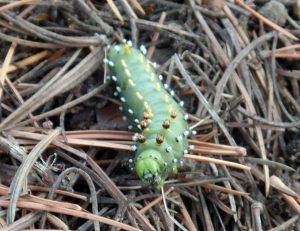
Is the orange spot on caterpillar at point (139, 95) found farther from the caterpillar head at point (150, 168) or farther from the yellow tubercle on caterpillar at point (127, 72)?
the caterpillar head at point (150, 168)

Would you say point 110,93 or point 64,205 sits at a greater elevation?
point 110,93

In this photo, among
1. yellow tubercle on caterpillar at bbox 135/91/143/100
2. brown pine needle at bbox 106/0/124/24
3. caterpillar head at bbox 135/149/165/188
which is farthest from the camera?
brown pine needle at bbox 106/0/124/24

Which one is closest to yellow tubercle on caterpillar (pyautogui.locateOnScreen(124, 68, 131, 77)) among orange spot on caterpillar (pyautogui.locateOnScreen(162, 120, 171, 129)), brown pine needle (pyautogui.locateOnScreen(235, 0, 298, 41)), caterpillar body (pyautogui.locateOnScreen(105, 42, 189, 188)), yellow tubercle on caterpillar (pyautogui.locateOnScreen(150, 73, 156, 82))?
caterpillar body (pyautogui.locateOnScreen(105, 42, 189, 188))

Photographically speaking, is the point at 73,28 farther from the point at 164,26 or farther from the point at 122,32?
the point at 164,26

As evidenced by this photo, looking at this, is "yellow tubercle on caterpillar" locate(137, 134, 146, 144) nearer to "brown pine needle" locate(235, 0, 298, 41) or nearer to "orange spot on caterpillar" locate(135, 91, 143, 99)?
"orange spot on caterpillar" locate(135, 91, 143, 99)

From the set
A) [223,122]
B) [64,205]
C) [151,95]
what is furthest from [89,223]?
[223,122]

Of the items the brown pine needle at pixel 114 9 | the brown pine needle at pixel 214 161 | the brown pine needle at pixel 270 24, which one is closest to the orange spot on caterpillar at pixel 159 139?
the brown pine needle at pixel 214 161

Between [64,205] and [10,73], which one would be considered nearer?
[64,205]
